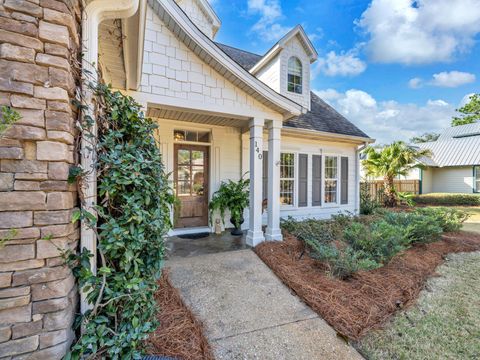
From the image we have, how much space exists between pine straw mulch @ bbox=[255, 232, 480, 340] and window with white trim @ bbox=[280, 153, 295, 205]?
2.24 meters

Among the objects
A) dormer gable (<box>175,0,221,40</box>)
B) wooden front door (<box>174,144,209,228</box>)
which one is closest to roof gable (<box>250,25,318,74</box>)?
dormer gable (<box>175,0,221,40</box>)

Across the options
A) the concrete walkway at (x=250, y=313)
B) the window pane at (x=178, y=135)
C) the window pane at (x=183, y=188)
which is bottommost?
the concrete walkway at (x=250, y=313)

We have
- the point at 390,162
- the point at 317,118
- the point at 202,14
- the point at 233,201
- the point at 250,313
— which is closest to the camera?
the point at 250,313

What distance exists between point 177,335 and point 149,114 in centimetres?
460

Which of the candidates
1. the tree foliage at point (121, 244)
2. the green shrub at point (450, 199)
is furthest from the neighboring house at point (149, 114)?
the green shrub at point (450, 199)

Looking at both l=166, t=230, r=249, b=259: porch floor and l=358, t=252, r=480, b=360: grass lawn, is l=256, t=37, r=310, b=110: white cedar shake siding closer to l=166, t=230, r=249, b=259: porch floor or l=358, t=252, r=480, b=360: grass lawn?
l=166, t=230, r=249, b=259: porch floor

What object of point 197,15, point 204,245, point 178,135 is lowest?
point 204,245

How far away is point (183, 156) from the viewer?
20.3 ft

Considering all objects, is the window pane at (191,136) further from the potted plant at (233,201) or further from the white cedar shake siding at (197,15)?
the white cedar shake siding at (197,15)

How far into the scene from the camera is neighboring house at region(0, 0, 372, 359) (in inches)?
57.5

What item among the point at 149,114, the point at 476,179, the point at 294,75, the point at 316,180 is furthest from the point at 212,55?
the point at 476,179

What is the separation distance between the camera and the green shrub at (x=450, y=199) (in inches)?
568

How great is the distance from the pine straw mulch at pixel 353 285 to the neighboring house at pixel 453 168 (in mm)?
15145

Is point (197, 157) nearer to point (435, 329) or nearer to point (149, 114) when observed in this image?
point (149, 114)
